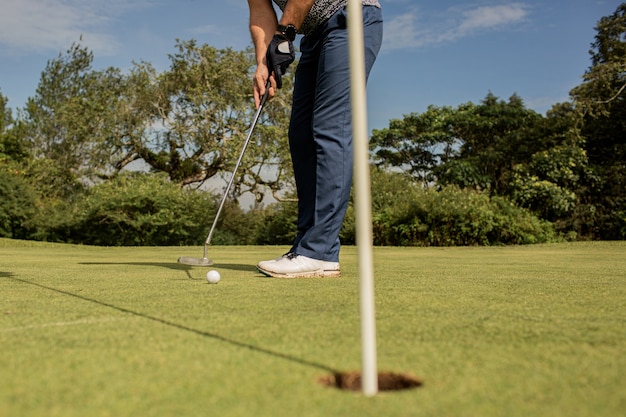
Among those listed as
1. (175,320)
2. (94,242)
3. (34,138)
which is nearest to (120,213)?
(94,242)

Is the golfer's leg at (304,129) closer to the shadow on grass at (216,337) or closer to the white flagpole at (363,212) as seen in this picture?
the shadow on grass at (216,337)

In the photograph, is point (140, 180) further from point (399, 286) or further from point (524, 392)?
point (524, 392)

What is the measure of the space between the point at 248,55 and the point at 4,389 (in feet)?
78.0

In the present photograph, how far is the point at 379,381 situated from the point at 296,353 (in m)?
0.25

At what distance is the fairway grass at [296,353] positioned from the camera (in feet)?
3.40

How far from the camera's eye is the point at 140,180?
820 inches

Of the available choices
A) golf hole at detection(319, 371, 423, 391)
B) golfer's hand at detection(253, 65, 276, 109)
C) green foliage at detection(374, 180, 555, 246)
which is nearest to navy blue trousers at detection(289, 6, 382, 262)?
golfer's hand at detection(253, 65, 276, 109)

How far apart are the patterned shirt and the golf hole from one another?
2832 mm

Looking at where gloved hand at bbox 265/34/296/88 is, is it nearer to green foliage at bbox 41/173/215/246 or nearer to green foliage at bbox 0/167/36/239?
green foliage at bbox 41/173/215/246

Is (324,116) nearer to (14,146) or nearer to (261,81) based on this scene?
(261,81)

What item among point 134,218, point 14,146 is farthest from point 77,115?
point 134,218

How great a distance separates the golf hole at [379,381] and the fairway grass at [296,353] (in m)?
0.03

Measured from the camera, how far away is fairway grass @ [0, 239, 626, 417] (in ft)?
3.40

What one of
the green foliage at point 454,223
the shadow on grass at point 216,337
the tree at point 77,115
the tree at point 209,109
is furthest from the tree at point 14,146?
the shadow on grass at point 216,337
